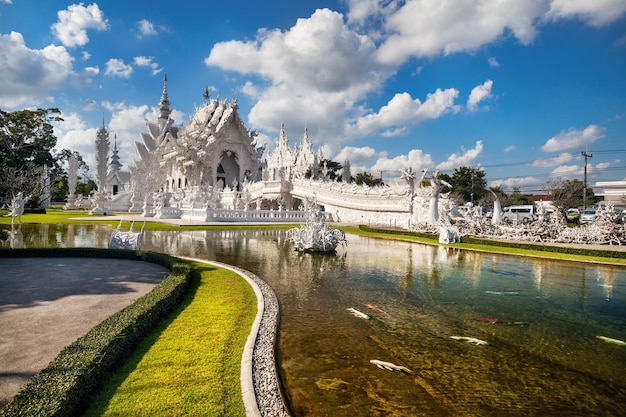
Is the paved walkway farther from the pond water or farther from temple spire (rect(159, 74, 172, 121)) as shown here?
temple spire (rect(159, 74, 172, 121))

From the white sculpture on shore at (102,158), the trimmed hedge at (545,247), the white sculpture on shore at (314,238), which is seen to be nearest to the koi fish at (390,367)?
the white sculpture on shore at (314,238)

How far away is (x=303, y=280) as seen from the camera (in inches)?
340

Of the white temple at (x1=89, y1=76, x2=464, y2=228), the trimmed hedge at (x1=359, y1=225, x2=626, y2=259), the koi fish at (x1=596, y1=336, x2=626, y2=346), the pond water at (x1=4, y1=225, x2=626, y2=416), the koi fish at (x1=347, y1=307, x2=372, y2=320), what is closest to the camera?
the pond water at (x1=4, y1=225, x2=626, y2=416)

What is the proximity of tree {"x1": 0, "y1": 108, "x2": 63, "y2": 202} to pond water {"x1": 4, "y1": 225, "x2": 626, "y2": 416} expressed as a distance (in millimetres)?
44811

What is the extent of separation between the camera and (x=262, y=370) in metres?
3.96

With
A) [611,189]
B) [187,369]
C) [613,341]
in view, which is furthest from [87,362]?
[611,189]

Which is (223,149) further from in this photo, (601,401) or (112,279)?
(601,401)

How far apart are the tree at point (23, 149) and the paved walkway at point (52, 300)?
4016cm

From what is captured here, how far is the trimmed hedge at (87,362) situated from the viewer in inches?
112

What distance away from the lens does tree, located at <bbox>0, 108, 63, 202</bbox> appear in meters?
40.8

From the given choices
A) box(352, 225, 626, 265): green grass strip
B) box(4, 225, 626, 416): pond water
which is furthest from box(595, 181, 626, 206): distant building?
box(4, 225, 626, 416): pond water

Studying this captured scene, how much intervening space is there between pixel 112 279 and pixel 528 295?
Result: 9325 mm

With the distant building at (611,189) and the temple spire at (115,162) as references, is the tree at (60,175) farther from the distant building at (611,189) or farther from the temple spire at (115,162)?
the distant building at (611,189)

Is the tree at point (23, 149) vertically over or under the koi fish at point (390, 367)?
over
